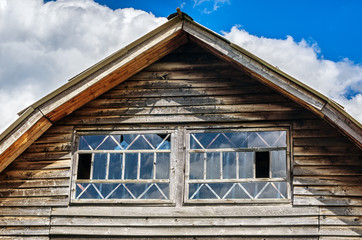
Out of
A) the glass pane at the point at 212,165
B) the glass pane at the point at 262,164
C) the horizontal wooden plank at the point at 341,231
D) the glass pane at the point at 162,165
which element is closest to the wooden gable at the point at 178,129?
the horizontal wooden plank at the point at 341,231

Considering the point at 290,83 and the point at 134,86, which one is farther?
the point at 134,86

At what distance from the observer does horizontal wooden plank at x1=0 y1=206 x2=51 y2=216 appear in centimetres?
956

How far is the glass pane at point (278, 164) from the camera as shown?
9.18 metres

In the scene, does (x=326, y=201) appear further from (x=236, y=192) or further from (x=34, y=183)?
(x=34, y=183)

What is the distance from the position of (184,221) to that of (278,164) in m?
1.98

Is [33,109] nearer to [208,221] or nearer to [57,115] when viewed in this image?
[57,115]

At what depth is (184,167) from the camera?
9.44 meters

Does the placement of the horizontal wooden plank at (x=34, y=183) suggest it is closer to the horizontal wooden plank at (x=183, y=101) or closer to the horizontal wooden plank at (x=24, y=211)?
the horizontal wooden plank at (x=24, y=211)

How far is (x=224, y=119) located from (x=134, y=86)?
193 cm

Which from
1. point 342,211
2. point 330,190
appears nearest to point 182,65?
point 330,190

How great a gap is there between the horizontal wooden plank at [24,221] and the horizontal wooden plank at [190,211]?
231mm

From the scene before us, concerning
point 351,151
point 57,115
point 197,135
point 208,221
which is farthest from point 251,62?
point 57,115

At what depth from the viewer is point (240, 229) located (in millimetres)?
8938

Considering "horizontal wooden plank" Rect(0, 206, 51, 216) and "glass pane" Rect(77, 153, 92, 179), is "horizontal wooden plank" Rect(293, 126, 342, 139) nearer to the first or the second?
"glass pane" Rect(77, 153, 92, 179)
